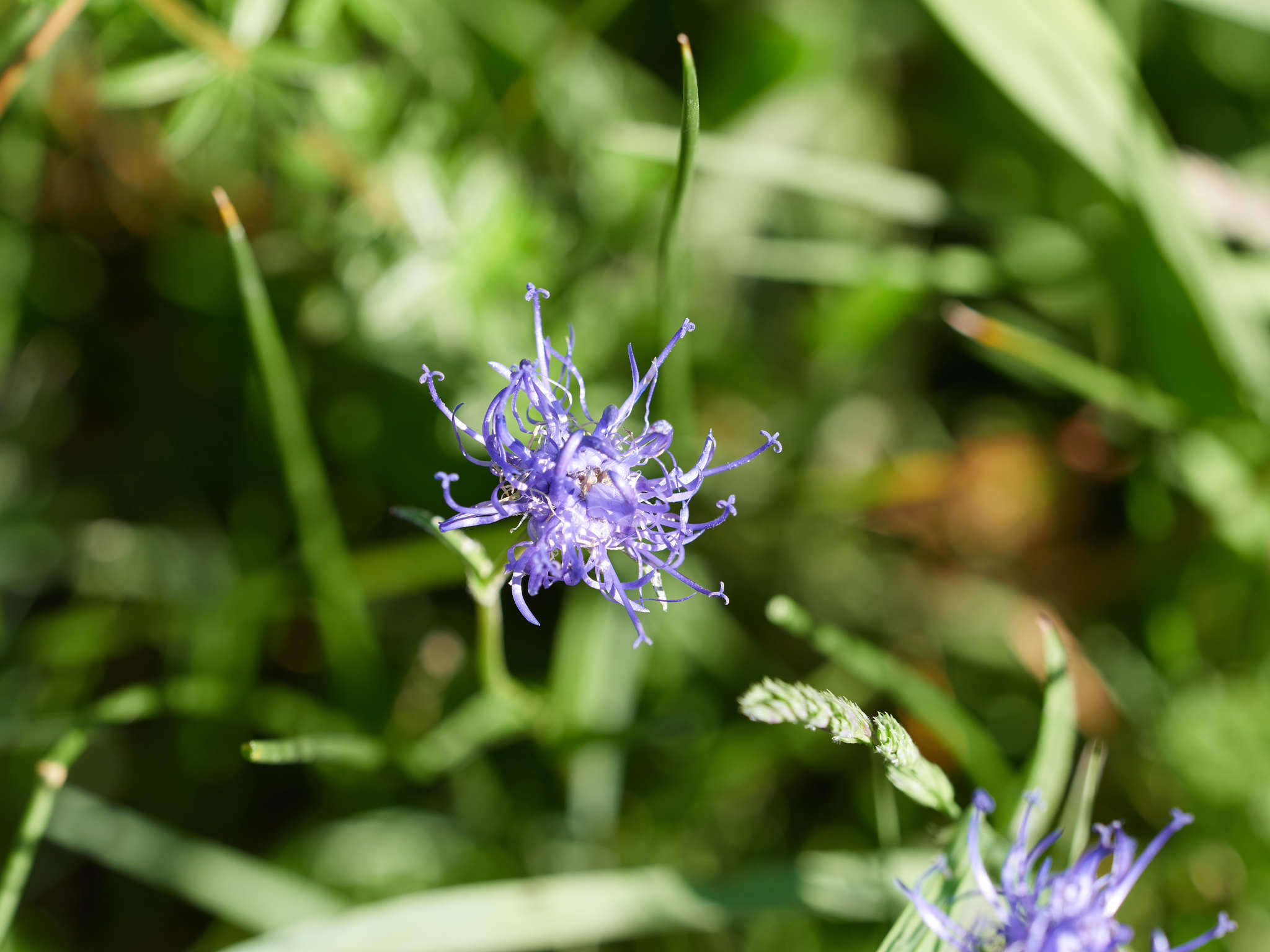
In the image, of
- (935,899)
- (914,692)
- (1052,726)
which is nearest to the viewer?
(935,899)

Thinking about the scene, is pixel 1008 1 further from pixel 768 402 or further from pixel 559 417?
pixel 559 417

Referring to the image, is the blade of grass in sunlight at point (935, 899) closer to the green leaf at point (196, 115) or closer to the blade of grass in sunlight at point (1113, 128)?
the blade of grass in sunlight at point (1113, 128)

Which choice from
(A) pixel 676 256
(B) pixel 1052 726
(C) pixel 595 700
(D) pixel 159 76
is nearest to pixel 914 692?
(B) pixel 1052 726

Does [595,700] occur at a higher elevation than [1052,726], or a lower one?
lower

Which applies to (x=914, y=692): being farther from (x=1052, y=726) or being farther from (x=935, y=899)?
(x=935, y=899)

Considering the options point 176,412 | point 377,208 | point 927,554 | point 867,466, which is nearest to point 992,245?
point 867,466

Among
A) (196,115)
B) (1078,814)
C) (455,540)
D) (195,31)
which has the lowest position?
(1078,814)

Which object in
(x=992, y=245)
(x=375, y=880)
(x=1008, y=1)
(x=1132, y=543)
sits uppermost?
(x=1008, y=1)

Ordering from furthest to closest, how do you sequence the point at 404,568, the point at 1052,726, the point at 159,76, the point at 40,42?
the point at 404,568 → the point at 159,76 → the point at 40,42 → the point at 1052,726

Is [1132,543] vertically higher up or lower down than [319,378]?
lower down
